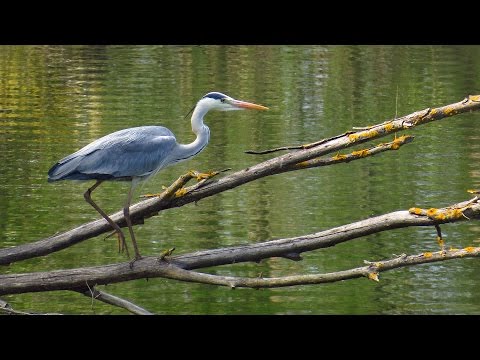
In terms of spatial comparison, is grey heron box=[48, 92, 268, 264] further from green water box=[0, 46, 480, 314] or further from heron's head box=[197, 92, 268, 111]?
green water box=[0, 46, 480, 314]

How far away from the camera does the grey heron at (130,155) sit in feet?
26.8

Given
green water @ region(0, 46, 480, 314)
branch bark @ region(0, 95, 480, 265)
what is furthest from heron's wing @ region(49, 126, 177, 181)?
green water @ region(0, 46, 480, 314)

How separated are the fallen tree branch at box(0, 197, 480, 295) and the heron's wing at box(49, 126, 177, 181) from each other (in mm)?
681

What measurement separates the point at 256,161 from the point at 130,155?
650 cm

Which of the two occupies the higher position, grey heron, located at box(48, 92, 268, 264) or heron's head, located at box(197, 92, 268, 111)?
heron's head, located at box(197, 92, 268, 111)

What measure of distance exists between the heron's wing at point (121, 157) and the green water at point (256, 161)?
1896mm

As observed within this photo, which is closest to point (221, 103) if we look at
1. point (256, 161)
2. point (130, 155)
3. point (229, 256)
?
point (130, 155)

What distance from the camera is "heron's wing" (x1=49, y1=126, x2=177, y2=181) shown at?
816 cm

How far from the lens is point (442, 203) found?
12.7m

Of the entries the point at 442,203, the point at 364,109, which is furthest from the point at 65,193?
the point at 364,109

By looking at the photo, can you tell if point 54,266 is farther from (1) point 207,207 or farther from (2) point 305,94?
(2) point 305,94

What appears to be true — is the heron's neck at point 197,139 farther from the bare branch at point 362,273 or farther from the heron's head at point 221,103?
the bare branch at point 362,273

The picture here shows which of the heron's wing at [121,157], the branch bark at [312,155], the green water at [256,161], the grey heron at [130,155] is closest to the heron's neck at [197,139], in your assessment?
the grey heron at [130,155]

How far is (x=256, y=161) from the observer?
1477 cm
